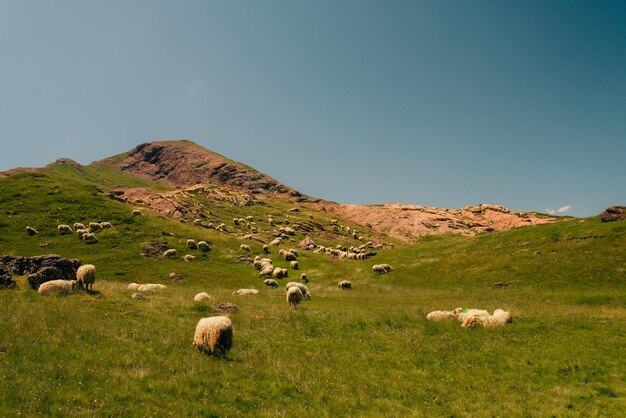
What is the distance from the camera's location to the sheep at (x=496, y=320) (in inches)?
1083

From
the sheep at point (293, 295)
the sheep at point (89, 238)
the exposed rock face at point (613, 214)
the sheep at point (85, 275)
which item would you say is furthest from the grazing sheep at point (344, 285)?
the sheep at point (89, 238)

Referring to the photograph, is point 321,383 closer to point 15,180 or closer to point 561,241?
point 561,241

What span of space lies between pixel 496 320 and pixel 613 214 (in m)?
47.0

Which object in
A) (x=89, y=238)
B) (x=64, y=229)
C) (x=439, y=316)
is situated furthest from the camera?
(x=64, y=229)

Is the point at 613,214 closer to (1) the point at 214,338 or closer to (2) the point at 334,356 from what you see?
(2) the point at 334,356

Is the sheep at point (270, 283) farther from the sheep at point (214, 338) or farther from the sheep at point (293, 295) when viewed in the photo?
the sheep at point (214, 338)

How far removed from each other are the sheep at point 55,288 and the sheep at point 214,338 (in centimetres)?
1606

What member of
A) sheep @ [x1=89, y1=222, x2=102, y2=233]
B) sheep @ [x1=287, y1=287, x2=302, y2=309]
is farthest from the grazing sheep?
sheep @ [x1=89, y1=222, x2=102, y2=233]

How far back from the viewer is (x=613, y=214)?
192 ft

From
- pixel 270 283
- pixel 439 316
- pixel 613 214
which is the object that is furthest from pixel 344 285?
pixel 613 214

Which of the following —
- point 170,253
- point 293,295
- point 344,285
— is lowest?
point 344,285

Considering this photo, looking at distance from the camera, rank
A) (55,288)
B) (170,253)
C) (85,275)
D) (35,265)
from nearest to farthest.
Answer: (55,288), (85,275), (35,265), (170,253)

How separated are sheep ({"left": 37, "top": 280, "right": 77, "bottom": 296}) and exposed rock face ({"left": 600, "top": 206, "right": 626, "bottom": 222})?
74.1 m

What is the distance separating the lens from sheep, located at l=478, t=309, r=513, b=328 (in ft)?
90.2
